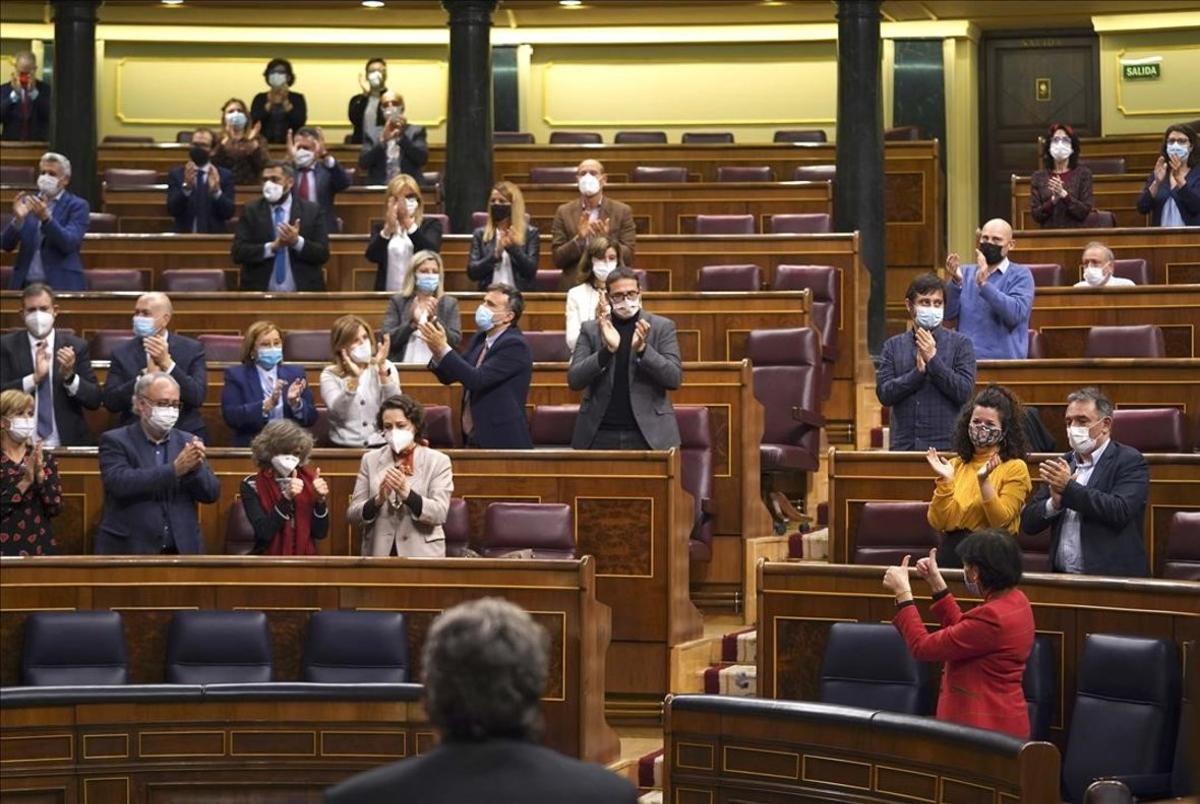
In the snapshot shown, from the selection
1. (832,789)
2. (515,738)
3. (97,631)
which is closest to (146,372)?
(97,631)

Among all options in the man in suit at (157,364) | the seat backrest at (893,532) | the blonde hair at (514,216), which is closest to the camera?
the seat backrest at (893,532)

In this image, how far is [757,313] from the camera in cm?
937

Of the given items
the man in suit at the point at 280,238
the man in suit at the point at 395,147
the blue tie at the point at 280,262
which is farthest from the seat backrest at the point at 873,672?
the man in suit at the point at 395,147

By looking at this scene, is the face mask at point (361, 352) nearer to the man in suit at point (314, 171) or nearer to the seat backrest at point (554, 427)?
the seat backrest at point (554, 427)

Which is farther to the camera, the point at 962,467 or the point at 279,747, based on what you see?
the point at 962,467

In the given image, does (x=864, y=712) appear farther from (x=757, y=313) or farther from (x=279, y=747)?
(x=757, y=313)

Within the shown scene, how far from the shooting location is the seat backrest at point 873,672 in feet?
19.4

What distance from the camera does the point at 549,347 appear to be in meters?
9.03

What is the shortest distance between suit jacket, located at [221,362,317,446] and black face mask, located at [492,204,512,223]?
5.32 feet

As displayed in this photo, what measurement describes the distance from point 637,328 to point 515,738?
4.95 meters

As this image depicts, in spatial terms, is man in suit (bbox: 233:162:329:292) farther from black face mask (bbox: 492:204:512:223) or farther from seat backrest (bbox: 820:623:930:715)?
seat backrest (bbox: 820:623:930:715)

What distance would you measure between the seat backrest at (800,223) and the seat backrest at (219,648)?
5129mm

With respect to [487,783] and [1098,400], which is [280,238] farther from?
[487,783]

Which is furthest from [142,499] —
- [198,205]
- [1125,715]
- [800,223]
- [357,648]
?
[800,223]
